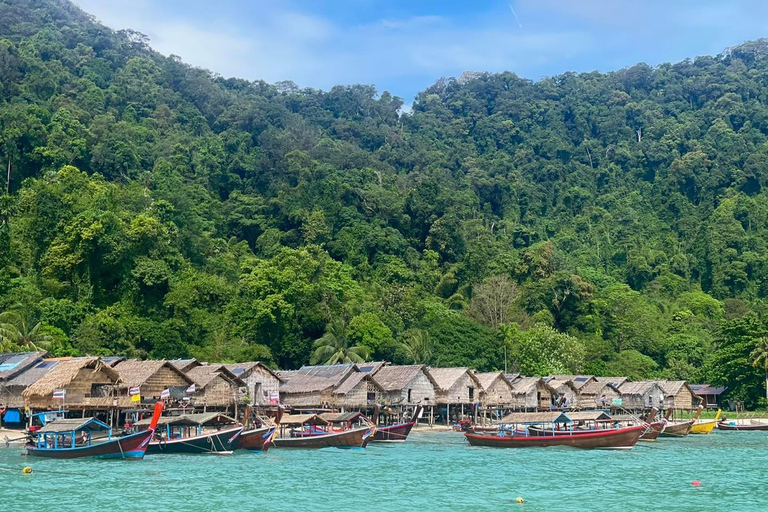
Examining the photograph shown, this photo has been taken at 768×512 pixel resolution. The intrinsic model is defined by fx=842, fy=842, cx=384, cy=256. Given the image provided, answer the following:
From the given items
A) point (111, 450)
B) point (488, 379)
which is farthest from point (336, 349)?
point (111, 450)

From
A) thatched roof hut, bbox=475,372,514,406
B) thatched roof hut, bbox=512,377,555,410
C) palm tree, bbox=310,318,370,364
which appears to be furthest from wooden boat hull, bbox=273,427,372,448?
thatched roof hut, bbox=512,377,555,410

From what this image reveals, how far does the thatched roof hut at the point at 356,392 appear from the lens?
4953cm

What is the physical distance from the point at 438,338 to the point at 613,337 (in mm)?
19189

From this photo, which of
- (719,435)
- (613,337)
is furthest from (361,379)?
(613,337)

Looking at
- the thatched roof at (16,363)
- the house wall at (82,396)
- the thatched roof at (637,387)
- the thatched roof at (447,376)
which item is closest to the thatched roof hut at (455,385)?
the thatched roof at (447,376)

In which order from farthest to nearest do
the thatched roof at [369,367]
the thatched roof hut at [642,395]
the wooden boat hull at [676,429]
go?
the thatched roof hut at [642,395] → the thatched roof at [369,367] → the wooden boat hull at [676,429]

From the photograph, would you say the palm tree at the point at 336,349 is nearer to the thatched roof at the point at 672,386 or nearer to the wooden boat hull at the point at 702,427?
the wooden boat hull at the point at 702,427

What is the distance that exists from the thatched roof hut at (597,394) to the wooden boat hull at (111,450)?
3802 cm

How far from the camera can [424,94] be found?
154 meters

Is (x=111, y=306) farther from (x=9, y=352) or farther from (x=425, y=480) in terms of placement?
(x=425, y=480)

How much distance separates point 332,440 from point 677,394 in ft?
112

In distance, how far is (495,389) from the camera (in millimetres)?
58594

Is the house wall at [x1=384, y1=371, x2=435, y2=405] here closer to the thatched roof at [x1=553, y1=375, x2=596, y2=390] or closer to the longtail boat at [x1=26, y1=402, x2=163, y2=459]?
the thatched roof at [x1=553, y1=375, x2=596, y2=390]

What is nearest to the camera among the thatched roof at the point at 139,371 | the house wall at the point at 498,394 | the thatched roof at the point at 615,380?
the thatched roof at the point at 139,371
